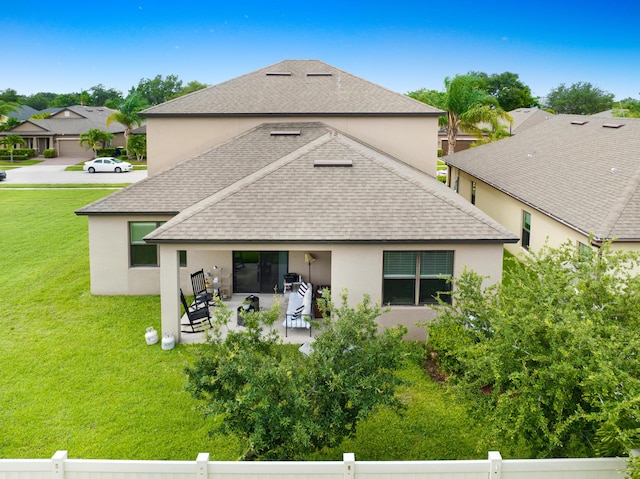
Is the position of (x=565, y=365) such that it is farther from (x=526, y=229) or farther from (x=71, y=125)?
(x=71, y=125)

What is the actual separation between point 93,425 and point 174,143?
14.3 metres

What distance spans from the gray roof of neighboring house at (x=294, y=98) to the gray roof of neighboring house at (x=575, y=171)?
5.28 metres

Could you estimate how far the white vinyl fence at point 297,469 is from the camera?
6727 mm

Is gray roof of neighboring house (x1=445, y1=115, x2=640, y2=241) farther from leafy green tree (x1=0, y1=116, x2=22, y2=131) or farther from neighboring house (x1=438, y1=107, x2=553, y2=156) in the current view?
leafy green tree (x1=0, y1=116, x2=22, y2=131)

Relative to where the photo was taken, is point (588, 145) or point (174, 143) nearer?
point (174, 143)

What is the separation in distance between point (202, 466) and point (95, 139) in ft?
197

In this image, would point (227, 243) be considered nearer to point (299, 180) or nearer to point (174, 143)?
point (299, 180)

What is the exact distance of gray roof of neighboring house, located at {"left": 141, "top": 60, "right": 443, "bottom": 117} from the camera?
2217cm

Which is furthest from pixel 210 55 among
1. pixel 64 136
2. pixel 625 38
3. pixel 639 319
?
pixel 639 319

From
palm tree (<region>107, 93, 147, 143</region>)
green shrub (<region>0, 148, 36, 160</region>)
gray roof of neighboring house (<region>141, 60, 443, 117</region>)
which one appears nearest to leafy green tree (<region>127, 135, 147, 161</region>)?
palm tree (<region>107, 93, 147, 143</region>)

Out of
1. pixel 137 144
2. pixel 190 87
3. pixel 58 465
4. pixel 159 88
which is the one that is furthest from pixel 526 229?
pixel 159 88

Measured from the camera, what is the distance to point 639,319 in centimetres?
741

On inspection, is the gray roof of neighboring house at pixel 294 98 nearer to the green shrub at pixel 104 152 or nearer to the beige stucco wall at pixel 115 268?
the beige stucco wall at pixel 115 268

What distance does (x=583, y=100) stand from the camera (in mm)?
119125
